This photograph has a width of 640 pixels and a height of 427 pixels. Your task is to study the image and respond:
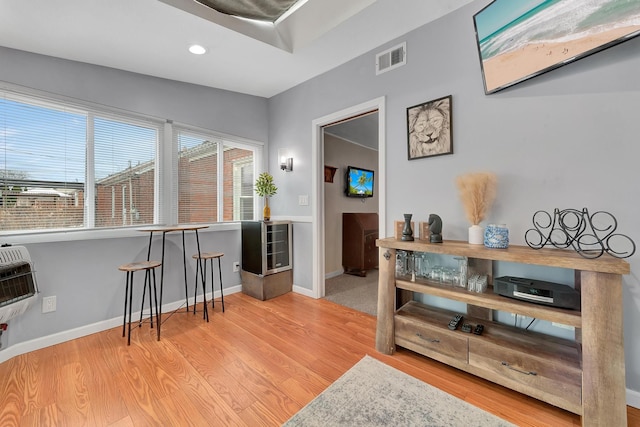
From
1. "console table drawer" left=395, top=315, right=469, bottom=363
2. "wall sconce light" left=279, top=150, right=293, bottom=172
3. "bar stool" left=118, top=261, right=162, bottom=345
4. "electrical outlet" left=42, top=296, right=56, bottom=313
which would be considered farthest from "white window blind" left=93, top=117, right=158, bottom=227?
"console table drawer" left=395, top=315, right=469, bottom=363

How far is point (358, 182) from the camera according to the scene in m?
4.64

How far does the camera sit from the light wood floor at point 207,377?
4.58ft

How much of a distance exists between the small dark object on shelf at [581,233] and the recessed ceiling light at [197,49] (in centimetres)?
300

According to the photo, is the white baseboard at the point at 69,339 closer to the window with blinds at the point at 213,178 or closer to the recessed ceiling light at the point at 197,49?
the window with blinds at the point at 213,178

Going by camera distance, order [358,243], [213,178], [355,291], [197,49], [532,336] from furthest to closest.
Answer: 1. [358,243]
2. [355,291]
3. [213,178]
4. [197,49]
5. [532,336]

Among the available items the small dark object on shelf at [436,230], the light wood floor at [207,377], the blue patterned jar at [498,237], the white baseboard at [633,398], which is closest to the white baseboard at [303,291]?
the light wood floor at [207,377]

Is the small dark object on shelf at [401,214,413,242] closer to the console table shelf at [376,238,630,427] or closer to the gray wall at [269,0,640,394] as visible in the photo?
the console table shelf at [376,238,630,427]

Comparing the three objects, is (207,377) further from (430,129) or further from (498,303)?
(430,129)

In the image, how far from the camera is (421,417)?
1323 mm

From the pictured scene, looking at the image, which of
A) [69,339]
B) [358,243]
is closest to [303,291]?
[358,243]

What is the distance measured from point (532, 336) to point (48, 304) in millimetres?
3725

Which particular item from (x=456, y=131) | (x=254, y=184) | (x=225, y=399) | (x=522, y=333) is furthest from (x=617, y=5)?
(x=254, y=184)

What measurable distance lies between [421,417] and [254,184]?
318 cm

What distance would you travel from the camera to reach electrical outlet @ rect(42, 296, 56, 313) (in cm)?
208
